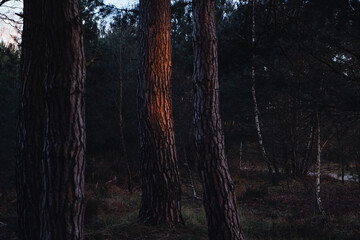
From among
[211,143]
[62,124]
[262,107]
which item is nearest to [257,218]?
[211,143]

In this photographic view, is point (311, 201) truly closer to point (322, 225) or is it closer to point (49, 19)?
point (322, 225)

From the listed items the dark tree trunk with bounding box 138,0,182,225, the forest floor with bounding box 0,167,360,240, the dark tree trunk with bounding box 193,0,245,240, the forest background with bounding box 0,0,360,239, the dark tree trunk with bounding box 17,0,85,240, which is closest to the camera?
the dark tree trunk with bounding box 17,0,85,240

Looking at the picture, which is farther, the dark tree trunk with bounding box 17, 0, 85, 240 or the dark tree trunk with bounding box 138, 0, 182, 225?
the dark tree trunk with bounding box 138, 0, 182, 225

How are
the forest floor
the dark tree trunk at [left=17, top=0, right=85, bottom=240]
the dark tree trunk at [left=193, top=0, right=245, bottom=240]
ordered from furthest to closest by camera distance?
the forest floor
the dark tree trunk at [left=193, top=0, right=245, bottom=240]
the dark tree trunk at [left=17, top=0, right=85, bottom=240]

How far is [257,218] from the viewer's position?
813 cm

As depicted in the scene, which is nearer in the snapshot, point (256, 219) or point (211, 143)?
point (211, 143)

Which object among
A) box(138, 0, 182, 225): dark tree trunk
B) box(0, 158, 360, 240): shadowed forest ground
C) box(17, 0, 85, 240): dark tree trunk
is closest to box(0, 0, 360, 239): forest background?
box(0, 158, 360, 240): shadowed forest ground

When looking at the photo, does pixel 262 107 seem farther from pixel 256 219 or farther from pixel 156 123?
pixel 156 123

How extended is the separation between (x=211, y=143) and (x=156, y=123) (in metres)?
1.56

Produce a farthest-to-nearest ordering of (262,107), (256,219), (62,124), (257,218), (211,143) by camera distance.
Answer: (262,107), (257,218), (256,219), (211,143), (62,124)

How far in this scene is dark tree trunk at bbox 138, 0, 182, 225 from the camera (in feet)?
17.9

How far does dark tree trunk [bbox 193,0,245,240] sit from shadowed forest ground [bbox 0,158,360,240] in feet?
3.32

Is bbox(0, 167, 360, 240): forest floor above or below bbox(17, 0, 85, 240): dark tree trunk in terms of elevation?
below

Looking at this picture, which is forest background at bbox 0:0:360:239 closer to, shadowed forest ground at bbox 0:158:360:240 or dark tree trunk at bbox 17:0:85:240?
shadowed forest ground at bbox 0:158:360:240
